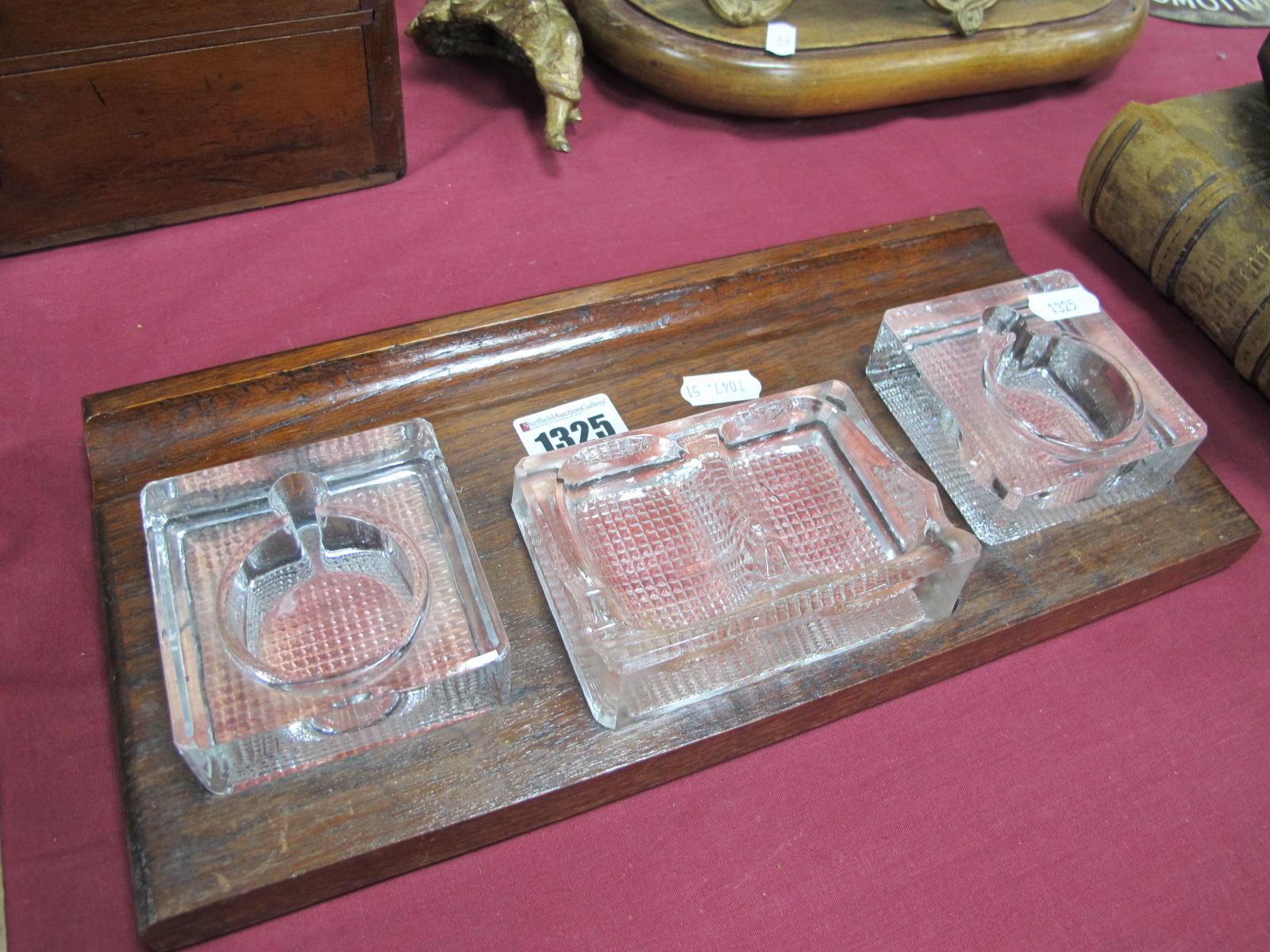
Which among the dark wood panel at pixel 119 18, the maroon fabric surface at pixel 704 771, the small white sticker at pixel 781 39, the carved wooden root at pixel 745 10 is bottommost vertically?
the maroon fabric surface at pixel 704 771

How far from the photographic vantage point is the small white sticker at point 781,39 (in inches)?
38.9

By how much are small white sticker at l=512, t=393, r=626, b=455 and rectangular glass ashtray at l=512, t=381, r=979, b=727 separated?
0.05 metres

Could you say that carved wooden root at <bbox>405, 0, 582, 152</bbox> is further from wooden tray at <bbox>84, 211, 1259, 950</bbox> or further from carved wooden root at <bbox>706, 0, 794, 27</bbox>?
wooden tray at <bbox>84, 211, 1259, 950</bbox>

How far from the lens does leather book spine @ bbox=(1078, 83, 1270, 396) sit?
876mm

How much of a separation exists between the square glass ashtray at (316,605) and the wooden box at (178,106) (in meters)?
0.33

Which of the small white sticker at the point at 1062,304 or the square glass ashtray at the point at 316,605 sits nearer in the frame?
the square glass ashtray at the point at 316,605

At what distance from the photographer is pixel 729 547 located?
67 cm

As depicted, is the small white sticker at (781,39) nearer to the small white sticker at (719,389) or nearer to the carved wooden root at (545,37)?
the carved wooden root at (545,37)

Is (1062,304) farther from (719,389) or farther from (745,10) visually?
(745,10)

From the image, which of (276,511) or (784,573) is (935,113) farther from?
(276,511)

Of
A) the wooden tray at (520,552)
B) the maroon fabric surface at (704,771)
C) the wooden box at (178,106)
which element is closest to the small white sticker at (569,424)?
the wooden tray at (520,552)

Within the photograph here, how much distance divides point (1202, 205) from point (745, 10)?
44 centimetres

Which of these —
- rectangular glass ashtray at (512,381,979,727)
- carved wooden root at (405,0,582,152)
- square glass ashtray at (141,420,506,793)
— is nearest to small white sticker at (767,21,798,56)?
carved wooden root at (405,0,582,152)

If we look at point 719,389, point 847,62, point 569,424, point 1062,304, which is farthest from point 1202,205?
point 569,424
